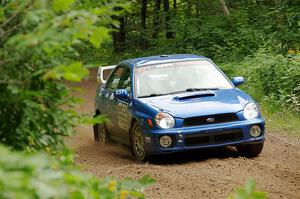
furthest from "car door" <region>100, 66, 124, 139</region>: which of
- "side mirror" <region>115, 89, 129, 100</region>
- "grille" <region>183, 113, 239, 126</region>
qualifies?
"grille" <region>183, 113, 239, 126</region>

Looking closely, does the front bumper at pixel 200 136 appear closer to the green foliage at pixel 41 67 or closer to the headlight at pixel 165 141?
the headlight at pixel 165 141

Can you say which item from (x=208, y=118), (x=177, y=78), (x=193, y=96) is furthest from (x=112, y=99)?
(x=208, y=118)

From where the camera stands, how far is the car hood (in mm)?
10266

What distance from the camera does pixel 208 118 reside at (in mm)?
10273

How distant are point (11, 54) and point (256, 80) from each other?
14.4 m

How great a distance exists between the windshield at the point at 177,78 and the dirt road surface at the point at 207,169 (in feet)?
3.42

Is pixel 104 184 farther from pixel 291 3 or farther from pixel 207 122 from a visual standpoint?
pixel 291 3

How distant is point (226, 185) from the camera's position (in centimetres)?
851

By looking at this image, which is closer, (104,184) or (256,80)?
Answer: (104,184)

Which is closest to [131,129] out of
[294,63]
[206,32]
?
[294,63]

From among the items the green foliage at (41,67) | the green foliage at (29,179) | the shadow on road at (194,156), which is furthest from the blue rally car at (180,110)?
the green foliage at (29,179)

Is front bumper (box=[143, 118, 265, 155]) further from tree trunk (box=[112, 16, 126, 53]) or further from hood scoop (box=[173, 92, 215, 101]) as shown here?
tree trunk (box=[112, 16, 126, 53])

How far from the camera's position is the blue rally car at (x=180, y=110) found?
10.2 m

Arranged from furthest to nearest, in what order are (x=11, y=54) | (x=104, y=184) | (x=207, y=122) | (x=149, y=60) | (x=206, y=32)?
(x=206, y=32), (x=149, y=60), (x=207, y=122), (x=104, y=184), (x=11, y=54)
